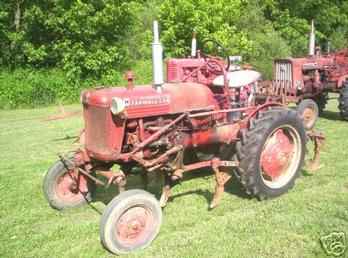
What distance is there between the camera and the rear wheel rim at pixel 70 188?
4.78 metres

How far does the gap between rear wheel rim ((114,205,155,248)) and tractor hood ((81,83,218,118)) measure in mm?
892

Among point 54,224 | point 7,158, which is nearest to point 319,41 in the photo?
point 7,158

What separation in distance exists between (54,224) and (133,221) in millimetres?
1062

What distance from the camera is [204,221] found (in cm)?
439

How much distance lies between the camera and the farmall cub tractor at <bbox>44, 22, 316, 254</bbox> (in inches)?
157

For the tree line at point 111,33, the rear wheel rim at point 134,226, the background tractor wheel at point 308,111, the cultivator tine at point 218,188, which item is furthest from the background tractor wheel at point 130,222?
the tree line at point 111,33

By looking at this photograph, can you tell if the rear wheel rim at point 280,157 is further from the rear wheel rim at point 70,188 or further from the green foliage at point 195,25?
the green foliage at point 195,25

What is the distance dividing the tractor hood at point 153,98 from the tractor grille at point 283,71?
5.47m

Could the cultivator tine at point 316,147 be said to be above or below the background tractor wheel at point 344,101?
below

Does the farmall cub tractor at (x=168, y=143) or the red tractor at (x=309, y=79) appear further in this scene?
the red tractor at (x=309, y=79)

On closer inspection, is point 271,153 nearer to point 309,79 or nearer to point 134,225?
point 134,225

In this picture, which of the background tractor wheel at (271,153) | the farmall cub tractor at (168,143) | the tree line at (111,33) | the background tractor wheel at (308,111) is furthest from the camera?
the tree line at (111,33)

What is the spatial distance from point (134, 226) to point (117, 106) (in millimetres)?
1056

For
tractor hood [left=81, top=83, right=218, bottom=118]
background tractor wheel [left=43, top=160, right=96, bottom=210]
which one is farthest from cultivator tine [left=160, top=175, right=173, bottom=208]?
background tractor wheel [left=43, top=160, right=96, bottom=210]
